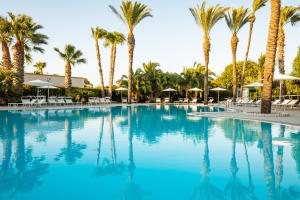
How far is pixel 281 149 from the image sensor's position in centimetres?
662

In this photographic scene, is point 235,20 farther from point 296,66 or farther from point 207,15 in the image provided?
point 296,66

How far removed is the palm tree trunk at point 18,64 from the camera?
23.2 meters

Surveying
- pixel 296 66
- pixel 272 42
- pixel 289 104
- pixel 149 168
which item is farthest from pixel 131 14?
pixel 149 168

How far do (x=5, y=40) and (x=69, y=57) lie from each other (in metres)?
7.43

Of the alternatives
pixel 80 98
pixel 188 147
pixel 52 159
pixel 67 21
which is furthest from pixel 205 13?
pixel 52 159

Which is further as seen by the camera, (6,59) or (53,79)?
(53,79)

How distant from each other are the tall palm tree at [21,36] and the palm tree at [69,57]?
5030 mm

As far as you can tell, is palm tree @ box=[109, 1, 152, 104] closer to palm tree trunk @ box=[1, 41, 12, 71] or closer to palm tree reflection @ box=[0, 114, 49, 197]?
palm tree trunk @ box=[1, 41, 12, 71]

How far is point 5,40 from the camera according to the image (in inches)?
926

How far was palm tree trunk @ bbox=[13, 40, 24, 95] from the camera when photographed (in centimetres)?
2322

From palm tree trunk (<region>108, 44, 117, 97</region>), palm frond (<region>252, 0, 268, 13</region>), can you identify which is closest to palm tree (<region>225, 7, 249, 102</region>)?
palm frond (<region>252, 0, 268, 13</region>)

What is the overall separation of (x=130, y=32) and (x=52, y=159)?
2607cm

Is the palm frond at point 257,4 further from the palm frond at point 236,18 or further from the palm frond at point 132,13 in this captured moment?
the palm frond at point 132,13

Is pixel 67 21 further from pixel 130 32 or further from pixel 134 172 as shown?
pixel 134 172
